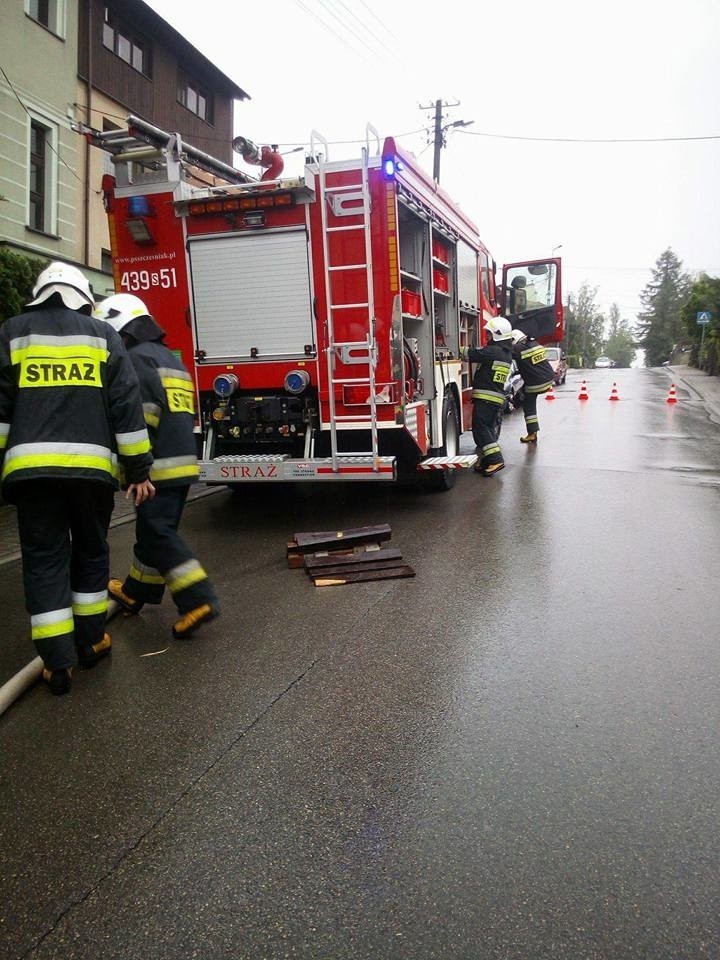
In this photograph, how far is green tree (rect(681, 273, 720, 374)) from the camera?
86.4 ft

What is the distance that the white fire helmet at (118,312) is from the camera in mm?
4488

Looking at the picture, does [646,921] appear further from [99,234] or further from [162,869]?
[99,234]

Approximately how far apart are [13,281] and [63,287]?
6.72 meters

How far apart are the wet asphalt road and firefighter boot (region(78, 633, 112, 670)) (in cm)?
6

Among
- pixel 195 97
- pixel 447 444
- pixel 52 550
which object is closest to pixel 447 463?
pixel 447 444

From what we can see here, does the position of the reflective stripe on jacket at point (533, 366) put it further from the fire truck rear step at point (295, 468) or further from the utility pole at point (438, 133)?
the utility pole at point (438, 133)

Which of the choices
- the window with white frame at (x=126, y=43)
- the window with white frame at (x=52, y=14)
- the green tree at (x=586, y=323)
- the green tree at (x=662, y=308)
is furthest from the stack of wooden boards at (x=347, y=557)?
the green tree at (x=586, y=323)

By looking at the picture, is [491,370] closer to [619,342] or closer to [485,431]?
[485,431]

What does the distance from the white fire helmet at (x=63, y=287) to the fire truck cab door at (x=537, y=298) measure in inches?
435

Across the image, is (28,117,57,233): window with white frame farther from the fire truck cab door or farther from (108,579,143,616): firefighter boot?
(108,579,143,616): firefighter boot

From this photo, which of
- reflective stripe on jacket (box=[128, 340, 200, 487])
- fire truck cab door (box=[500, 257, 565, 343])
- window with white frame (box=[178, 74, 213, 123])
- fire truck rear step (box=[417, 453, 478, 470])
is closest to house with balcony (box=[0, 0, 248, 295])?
window with white frame (box=[178, 74, 213, 123])

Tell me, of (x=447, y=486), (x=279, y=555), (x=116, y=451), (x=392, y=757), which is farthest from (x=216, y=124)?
(x=392, y=757)

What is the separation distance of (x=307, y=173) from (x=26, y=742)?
5124 mm

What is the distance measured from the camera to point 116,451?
12.9 ft
